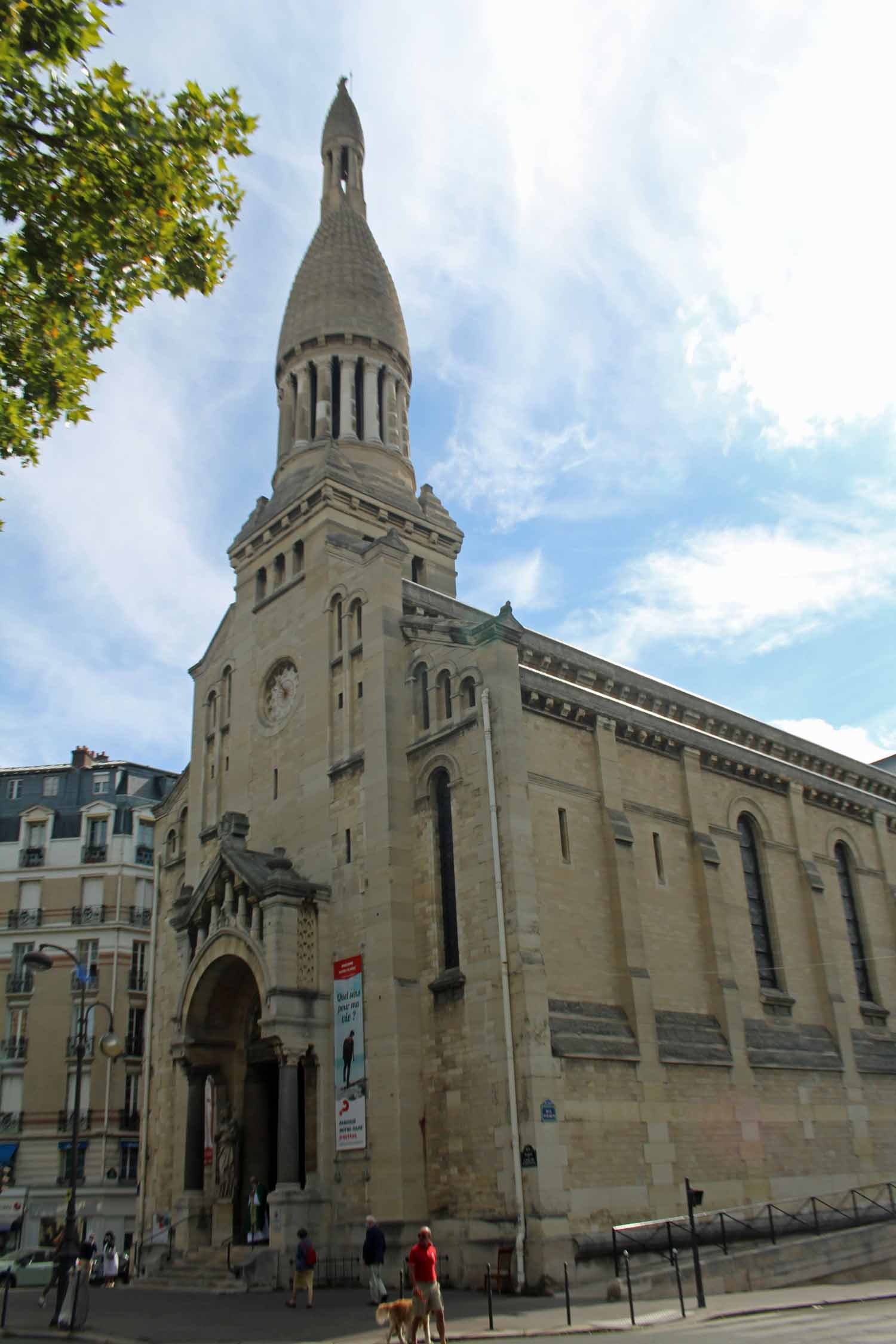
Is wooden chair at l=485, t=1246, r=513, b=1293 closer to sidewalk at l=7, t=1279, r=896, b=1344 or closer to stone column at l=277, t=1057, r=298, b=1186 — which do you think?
sidewalk at l=7, t=1279, r=896, b=1344

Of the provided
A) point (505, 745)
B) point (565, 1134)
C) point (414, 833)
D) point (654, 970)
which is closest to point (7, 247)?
point (505, 745)

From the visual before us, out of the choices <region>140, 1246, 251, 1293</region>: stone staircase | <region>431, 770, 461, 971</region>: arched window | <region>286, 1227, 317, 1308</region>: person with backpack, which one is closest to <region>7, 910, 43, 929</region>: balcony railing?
<region>140, 1246, 251, 1293</region>: stone staircase

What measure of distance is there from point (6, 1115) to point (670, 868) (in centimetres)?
2802

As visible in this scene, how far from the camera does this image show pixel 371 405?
34.6 metres

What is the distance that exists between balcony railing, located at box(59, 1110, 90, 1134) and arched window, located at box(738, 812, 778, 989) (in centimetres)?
2565

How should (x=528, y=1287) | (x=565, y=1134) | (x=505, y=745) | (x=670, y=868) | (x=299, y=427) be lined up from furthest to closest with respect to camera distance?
(x=299, y=427), (x=670, y=868), (x=505, y=745), (x=565, y=1134), (x=528, y=1287)

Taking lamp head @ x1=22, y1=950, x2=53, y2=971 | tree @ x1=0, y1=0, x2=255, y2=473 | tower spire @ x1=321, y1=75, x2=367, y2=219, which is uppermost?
tower spire @ x1=321, y1=75, x2=367, y2=219

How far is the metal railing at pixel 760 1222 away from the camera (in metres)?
20.5

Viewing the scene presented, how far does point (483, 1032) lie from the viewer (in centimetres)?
2138

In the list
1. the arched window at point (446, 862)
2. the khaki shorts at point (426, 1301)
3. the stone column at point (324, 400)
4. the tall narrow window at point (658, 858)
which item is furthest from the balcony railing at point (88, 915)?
the khaki shorts at point (426, 1301)

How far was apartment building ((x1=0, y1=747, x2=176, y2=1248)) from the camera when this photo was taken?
40.0 metres

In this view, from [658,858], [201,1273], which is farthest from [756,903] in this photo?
[201,1273]

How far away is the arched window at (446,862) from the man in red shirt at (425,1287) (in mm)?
8478

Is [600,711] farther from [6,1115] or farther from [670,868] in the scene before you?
[6,1115]
